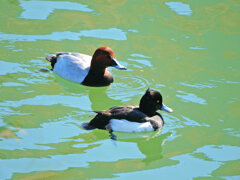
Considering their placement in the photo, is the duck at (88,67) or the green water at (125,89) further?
the duck at (88,67)

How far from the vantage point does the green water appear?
6.07m

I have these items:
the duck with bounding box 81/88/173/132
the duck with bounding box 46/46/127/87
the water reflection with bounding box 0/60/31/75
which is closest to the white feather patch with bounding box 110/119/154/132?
the duck with bounding box 81/88/173/132

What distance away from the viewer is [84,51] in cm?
1004

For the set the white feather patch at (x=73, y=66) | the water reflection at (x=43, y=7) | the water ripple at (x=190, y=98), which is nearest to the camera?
the water ripple at (x=190, y=98)

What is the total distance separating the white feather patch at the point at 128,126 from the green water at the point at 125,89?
9 cm

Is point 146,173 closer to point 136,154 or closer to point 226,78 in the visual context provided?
point 136,154

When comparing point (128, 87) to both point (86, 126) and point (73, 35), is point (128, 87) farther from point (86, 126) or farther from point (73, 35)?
point (73, 35)

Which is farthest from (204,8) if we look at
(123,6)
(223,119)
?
(223,119)

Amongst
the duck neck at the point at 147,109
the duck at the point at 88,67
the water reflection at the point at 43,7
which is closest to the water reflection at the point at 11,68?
the duck at the point at 88,67

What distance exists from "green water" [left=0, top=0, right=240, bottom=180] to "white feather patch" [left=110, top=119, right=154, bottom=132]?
3.6 inches

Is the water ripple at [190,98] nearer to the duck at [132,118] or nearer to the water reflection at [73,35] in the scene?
the duck at [132,118]

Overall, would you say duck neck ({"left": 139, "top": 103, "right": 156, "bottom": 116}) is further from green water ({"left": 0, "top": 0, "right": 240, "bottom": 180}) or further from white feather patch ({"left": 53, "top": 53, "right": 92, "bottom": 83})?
white feather patch ({"left": 53, "top": 53, "right": 92, "bottom": 83})

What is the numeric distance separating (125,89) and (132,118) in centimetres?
180

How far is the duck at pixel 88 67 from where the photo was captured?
8797 millimetres
